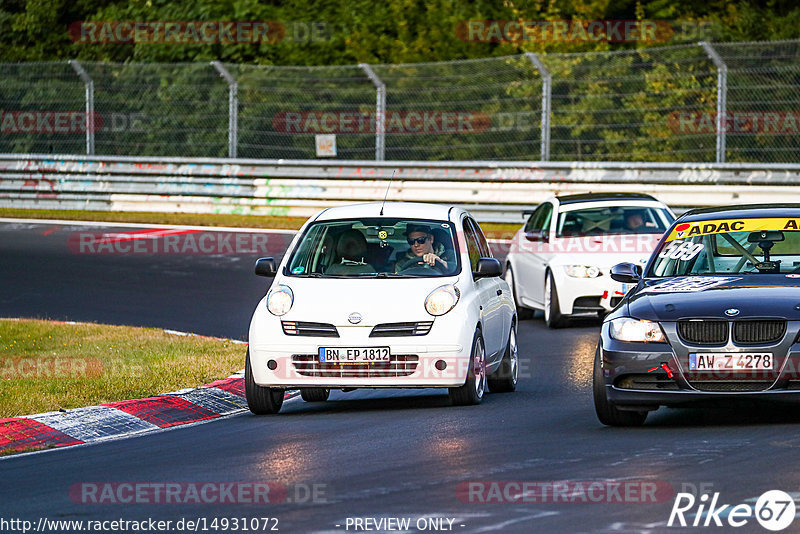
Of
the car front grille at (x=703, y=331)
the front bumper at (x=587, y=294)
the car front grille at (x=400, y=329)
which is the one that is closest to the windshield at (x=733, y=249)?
the car front grille at (x=703, y=331)

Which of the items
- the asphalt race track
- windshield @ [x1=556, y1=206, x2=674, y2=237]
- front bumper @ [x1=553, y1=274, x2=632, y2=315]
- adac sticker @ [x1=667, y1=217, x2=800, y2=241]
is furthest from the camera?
windshield @ [x1=556, y1=206, x2=674, y2=237]

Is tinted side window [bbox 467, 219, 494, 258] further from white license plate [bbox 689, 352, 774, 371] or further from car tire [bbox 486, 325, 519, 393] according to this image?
white license plate [bbox 689, 352, 774, 371]

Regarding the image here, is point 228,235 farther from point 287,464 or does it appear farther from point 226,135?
point 287,464

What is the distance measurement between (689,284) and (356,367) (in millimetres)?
2334

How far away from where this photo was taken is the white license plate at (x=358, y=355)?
10602 mm

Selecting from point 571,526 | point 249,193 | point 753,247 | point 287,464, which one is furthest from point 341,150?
point 571,526

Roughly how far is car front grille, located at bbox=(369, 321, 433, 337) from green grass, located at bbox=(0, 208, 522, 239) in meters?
15.2

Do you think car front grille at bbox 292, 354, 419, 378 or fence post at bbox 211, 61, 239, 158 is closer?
car front grille at bbox 292, 354, 419, 378

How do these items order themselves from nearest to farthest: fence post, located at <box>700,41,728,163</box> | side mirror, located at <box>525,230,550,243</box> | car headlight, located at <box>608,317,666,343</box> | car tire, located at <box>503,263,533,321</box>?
car headlight, located at <box>608,317,666,343</box> → side mirror, located at <box>525,230,550,243</box> → car tire, located at <box>503,263,533,321</box> → fence post, located at <box>700,41,728,163</box>

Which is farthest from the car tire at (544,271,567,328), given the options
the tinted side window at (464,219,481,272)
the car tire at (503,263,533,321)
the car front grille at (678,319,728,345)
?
the car front grille at (678,319,728,345)

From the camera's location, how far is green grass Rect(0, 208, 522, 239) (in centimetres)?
2732

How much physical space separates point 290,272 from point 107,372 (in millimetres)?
2189

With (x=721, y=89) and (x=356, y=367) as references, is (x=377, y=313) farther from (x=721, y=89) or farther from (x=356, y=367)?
(x=721, y=89)

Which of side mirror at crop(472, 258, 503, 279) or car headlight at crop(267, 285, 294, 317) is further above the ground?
side mirror at crop(472, 258, 503, 279)
